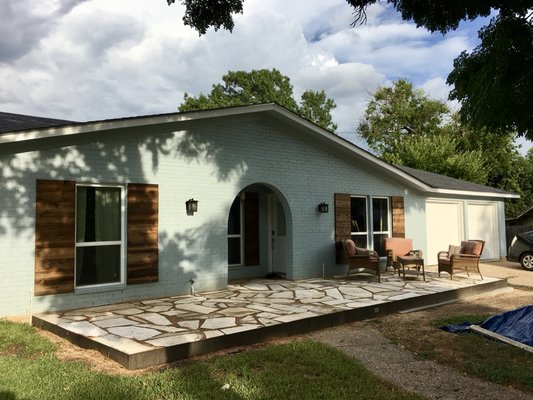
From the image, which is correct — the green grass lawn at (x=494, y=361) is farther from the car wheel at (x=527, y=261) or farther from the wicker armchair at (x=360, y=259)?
the car wheel at (x=527, y=261)

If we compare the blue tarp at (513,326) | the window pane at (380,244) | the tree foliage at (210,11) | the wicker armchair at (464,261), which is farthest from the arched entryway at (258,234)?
the tree foliage at (210,11)

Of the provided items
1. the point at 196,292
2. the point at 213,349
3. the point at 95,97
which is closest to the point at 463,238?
the point at 196,292

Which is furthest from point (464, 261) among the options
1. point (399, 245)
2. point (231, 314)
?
point (231, 314)

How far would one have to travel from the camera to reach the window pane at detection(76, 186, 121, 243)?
7453 mm

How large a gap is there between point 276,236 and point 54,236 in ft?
18.3

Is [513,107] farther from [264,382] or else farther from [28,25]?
[28,25]

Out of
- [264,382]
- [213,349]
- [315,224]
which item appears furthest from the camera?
[315,224]

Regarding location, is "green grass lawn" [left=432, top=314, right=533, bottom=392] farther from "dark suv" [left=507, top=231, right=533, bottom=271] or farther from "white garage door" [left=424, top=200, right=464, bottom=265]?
"dark suv" [left=507, top=231, right=533, bottom=271]

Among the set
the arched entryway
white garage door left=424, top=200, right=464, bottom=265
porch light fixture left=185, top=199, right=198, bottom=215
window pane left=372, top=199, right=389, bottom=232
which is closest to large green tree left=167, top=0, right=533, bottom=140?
porch light fixture left=185, top=199, right=198, bottom=215

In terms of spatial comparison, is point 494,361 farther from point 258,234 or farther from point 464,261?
point 258,234

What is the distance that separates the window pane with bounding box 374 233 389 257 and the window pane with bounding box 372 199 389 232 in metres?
0.17

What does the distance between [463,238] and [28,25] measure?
47.0 feet

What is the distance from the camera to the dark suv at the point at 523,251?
46.8 ft

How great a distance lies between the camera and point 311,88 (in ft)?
119
